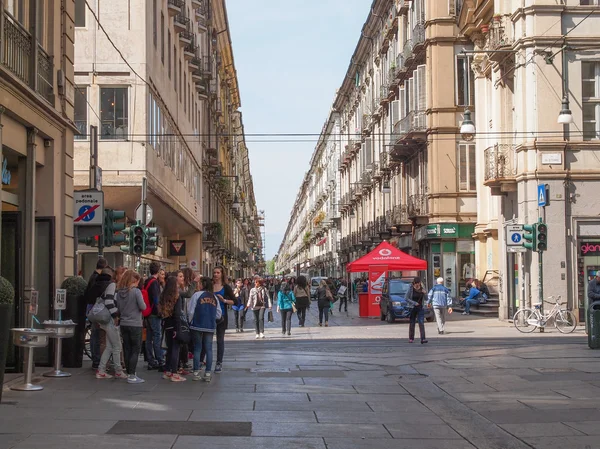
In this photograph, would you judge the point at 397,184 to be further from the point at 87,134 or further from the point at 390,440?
the point at 390,440

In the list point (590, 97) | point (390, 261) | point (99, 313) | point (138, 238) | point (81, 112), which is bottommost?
point (99, 313)

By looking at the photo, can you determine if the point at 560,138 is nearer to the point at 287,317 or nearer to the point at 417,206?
the point at 287,317

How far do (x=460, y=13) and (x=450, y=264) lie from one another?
37.4ft

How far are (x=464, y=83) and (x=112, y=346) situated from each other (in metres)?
30.5

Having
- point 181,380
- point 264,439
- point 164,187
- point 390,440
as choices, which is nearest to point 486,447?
point 390,440

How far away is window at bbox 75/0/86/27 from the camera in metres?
26.8

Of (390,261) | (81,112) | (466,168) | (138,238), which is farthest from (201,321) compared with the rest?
(466,168)

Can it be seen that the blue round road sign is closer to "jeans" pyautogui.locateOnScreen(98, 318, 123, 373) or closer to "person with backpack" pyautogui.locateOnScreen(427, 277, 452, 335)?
"jeans" pyautogui.locateOnScreen(98, 318, 123, 373)

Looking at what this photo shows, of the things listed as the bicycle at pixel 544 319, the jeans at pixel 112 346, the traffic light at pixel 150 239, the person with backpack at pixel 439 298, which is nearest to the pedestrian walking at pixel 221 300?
the jeans at pixel 112 346

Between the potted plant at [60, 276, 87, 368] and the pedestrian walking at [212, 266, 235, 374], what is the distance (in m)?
2.26

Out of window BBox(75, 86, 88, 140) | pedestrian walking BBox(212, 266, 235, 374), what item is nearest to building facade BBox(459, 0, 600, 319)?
Result: window BBox(75, 86, 88, 140)

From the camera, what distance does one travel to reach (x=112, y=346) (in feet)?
48.1

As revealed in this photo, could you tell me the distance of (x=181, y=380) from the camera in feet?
47.2

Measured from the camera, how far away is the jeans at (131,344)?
14.2 metres
